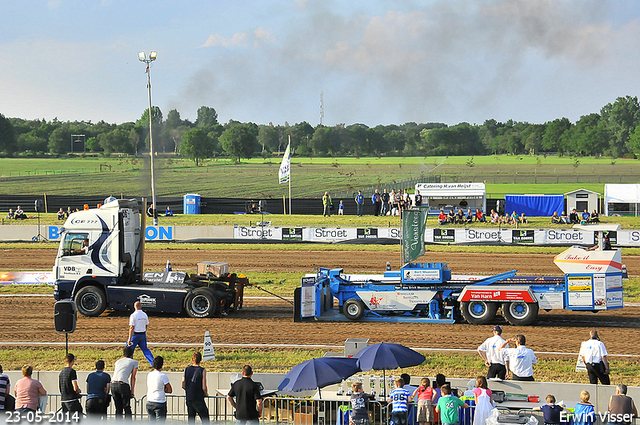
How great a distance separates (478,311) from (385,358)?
7240 mm

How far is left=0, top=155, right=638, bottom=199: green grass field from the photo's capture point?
72.7 metres

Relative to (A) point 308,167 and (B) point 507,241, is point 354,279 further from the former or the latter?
(A) point 308,167

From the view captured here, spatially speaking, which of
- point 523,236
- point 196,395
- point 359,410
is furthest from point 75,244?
point 523,236

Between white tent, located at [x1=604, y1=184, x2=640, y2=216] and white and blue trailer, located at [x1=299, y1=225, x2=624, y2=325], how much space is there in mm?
27329

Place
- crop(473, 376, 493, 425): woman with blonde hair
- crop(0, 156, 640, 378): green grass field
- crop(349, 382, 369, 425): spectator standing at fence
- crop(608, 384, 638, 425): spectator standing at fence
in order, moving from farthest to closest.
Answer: crop(0, 156, 640, 378): green grass field, crop(349, 382, 369, 425): spectator standing at fence, crop(473, 376, 493, 425): woman with blonde hair, crop(608, 384, 638, 425): spectator standing at fence

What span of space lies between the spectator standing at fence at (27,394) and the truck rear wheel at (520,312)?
36.7 ft

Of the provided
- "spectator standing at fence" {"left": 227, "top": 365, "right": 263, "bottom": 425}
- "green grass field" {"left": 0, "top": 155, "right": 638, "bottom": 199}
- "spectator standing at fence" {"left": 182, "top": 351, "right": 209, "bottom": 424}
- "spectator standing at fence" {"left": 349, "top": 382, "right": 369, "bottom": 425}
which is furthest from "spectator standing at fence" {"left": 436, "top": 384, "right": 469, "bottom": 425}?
"green grass field" {"left": 0, "top": 155, "right": 638, "bottom": 199}

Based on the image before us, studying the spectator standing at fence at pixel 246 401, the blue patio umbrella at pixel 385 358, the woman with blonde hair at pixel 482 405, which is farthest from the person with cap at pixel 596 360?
the spectator standing at fence at pixel 246 401

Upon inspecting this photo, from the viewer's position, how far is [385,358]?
33.7ft

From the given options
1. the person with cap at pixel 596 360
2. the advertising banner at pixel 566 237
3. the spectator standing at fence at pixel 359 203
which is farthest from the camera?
the spectator standing at fence at pixel 359 203

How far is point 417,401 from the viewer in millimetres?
9484

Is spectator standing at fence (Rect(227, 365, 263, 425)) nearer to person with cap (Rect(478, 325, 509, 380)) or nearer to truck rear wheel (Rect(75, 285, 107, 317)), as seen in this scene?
person with cap (Rect(478, 325, 509, 380))

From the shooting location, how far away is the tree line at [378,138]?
10775 centimetres

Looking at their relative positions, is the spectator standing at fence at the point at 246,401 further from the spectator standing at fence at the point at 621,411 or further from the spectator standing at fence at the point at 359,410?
the spectator standing at fence at the point at 621,411
